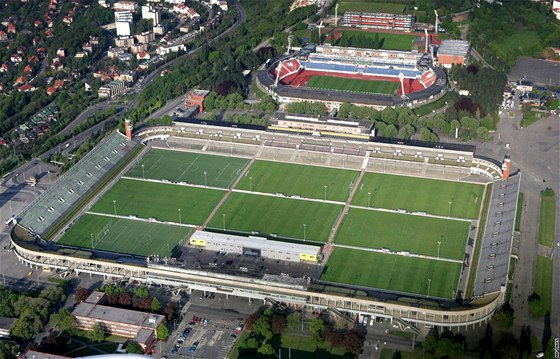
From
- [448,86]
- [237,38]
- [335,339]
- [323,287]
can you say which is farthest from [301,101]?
[335,339]

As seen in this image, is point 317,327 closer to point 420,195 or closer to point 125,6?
point 420,195

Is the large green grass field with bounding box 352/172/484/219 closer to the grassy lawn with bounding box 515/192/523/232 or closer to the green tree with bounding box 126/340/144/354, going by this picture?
the grassy lawn with bounding box 515/192/523/232

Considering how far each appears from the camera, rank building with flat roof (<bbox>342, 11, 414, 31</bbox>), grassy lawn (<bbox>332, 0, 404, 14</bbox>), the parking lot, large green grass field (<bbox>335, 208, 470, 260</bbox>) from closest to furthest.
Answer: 1. the parking lot
2. large green grass field (<bbox>335, 208, 470, 260</bbox>)
3. building with flat roof (<bbox>342, 11, 414, 31</bbox>)
4. grassy lawn (<bbox>332, 0, 404, 14</bbox>)

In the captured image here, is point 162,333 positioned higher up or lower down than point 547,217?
higher up

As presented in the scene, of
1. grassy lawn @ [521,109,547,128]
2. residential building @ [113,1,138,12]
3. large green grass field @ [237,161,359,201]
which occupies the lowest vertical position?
residential building @ [113,1,138,12]

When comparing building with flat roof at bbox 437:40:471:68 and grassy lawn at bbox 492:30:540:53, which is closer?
building with flat roof at bbox 437:40:471:68

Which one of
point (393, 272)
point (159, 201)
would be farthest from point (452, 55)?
point (393, 272)

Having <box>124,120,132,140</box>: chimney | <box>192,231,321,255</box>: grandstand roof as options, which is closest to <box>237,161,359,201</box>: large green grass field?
<box>192,231,321,255</box>: grandstand roof
